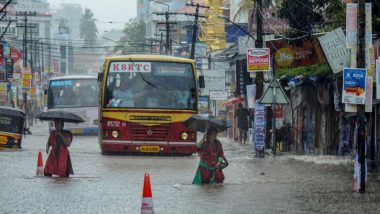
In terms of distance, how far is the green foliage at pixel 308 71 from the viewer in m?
35.8

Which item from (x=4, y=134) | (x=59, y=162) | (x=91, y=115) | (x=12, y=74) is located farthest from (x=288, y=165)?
(x=12, y=74)

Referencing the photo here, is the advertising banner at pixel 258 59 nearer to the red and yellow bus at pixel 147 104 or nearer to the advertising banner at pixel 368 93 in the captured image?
the red and yellow bus at pixel 147 104

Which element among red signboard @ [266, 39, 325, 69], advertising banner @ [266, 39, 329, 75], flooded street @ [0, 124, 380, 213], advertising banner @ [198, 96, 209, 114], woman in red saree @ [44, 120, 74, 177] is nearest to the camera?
flooded street @ [0, 124, 380, 213]

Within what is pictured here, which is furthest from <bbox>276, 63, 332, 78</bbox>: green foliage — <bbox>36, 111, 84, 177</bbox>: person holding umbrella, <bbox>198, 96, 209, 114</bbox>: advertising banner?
<bbox>198, 96, 209, 114</bbox>: advertising banner

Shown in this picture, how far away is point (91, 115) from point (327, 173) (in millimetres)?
28650

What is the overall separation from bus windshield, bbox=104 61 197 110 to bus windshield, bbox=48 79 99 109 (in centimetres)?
2140

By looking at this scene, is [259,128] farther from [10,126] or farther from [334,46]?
[10,126]

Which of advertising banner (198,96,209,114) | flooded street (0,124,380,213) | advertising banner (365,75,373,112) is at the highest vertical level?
advertising banner (365,75,373,112)

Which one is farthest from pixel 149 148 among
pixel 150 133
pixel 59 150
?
pixel 59 150

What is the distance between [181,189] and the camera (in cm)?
2086

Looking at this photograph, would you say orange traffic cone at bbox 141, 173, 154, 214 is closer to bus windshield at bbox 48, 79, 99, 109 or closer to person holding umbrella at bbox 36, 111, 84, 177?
person holding umbrella at bbox 36, 111, 84, 177

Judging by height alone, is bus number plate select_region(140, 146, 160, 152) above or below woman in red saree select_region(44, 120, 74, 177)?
below

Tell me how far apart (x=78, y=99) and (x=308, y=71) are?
64.6 ft

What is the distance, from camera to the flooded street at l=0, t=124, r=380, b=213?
674 inches
